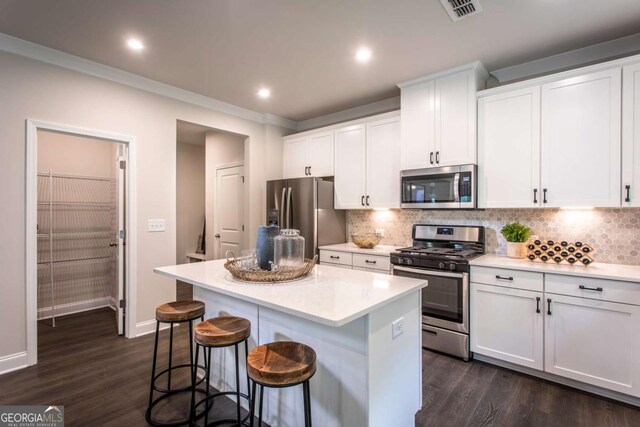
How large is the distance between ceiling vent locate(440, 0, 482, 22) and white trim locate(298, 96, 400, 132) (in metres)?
1.65

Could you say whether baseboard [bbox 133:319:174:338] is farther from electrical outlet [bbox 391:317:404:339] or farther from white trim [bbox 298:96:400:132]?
white trim [bbox 298:96:400:132]

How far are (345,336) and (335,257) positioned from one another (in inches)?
92.8

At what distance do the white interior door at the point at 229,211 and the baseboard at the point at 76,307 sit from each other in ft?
5.51

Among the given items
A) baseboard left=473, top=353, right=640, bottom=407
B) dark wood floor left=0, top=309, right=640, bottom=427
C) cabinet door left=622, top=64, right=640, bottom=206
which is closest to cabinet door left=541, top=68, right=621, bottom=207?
cabinet door left=622, top=64, right=640, bottom=206

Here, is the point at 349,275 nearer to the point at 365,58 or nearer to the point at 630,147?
the point at 365,58

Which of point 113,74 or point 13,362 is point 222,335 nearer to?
point 13,362

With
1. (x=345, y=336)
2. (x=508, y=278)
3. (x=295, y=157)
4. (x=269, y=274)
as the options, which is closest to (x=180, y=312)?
(x=269, y=274)

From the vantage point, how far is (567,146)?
2.60m

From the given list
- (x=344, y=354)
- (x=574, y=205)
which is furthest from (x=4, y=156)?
(x=574, y=205)

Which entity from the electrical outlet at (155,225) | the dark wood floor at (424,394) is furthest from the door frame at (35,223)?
the dark wood floor at (424,394)

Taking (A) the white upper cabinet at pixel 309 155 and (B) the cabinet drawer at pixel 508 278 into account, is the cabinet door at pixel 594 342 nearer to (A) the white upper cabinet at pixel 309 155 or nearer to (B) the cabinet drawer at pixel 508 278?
(B) the cabinet drawer at pixel 508 278

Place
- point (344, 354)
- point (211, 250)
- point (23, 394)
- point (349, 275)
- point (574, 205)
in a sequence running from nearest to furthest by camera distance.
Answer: point (344, 354) → point (349, 275) → point (23, 394) → point (574, 205) → point (211, 250)

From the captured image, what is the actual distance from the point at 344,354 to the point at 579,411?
1.83m

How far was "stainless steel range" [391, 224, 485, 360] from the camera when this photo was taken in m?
2.84
